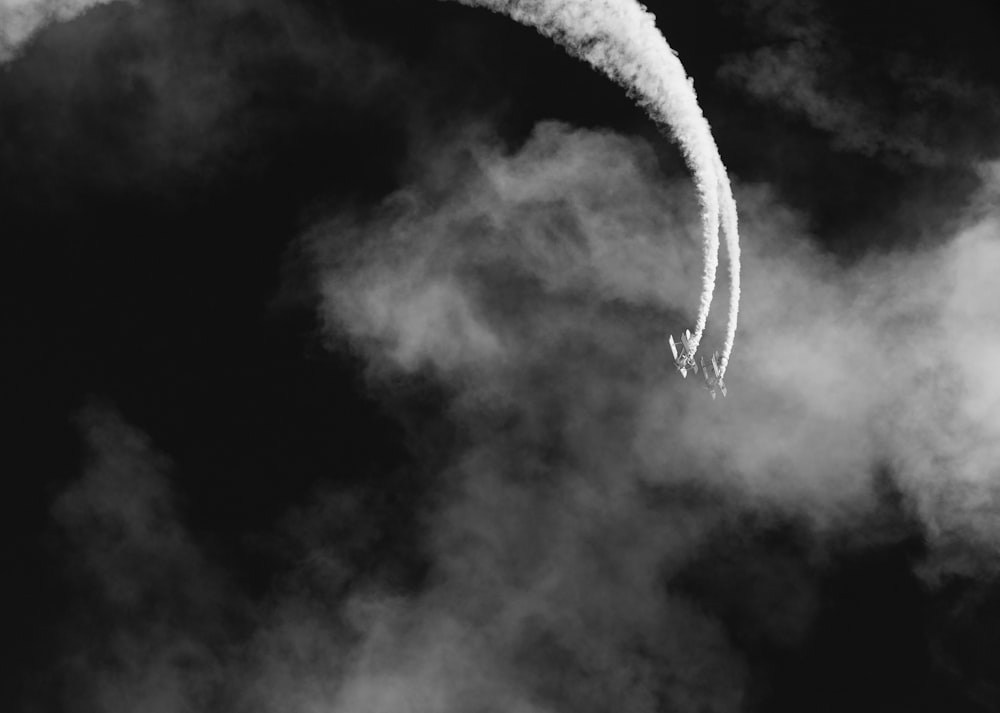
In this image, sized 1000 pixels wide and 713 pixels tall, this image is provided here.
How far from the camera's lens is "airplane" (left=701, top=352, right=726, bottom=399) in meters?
74.0

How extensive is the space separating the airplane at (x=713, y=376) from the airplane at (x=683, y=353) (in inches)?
25.5

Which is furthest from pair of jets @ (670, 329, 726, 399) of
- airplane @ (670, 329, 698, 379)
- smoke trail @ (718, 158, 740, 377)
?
smoke trail @ (718, 158, 740, 377)

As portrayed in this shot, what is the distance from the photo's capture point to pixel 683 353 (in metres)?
74.4

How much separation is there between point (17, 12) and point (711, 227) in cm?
3551

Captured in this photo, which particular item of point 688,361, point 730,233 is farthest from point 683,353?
point 730,233

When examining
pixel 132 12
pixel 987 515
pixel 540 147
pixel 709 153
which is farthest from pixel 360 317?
pixel 987 515

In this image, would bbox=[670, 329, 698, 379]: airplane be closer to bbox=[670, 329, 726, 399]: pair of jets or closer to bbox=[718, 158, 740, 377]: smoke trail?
bbox=[670, 329, 726, 399]: pair of jets

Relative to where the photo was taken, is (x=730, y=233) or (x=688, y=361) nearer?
(x=730, y=233)

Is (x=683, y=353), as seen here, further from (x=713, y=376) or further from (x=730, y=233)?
(x=730, y=233)

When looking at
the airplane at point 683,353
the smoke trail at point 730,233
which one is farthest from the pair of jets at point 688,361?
the smoke trail at point 730,233

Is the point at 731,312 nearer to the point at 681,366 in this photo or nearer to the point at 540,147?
the point at 681,366

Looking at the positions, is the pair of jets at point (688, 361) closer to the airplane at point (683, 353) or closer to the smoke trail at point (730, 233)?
the airplane at point (683, 353)

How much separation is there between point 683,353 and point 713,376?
111 inches

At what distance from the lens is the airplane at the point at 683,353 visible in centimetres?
7244
